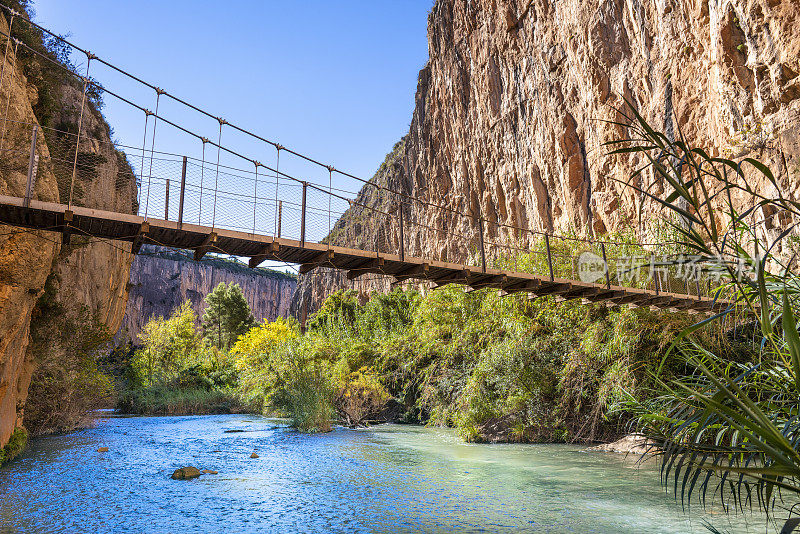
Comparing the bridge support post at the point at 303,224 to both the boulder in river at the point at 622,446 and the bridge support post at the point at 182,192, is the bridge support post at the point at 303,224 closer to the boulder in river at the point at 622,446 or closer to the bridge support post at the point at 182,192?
the bridge support post at the point at 182,192

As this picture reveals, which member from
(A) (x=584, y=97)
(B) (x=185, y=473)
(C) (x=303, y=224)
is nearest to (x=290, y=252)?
(C) (x=303, y=224)

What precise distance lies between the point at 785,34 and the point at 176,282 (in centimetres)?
5359

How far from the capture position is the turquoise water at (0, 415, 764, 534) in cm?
503

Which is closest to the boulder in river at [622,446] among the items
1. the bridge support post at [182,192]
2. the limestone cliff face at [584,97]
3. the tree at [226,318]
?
the limestone cliff face at [584,97]

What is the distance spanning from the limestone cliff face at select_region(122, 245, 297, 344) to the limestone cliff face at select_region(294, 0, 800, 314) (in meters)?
29.4

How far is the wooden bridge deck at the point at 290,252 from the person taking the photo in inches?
228

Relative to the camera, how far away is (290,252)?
724 cm

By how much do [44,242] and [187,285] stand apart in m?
51.7

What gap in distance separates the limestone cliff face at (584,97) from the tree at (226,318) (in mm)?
13635

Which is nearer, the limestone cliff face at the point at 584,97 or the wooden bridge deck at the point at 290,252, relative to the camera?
the wooden bridge deck at the point at 290,252

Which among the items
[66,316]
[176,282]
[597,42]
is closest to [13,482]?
[66,316]

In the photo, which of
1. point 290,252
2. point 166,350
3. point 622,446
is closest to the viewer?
point 290,252

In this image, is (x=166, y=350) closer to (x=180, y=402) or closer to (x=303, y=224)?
(x=180, y=402)

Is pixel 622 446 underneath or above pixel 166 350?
underneath
